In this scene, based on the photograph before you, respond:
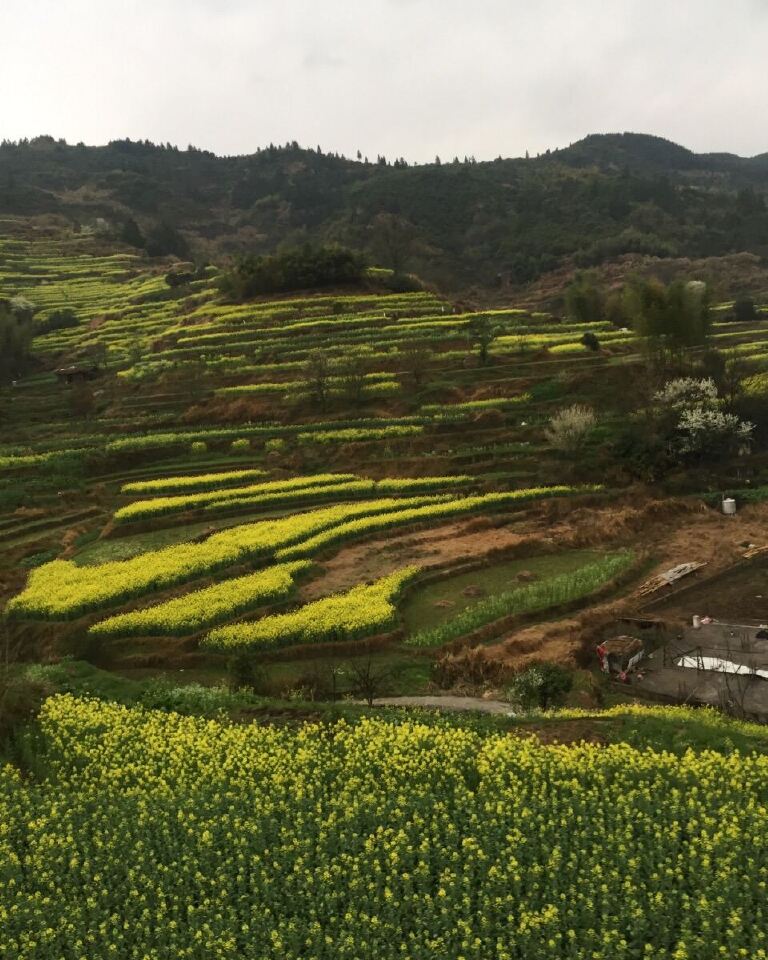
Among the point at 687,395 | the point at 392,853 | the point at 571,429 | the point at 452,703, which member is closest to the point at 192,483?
the point at 571,429

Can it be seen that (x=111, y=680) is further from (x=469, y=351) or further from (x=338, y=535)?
→ (x=469, y=351)

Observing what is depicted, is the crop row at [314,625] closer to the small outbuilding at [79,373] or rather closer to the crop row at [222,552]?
the crop row at [222,552]

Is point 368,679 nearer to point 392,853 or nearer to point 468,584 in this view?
point 392,853

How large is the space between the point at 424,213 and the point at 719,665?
437 ft

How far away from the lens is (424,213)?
139 m

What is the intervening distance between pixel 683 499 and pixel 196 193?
575 feet

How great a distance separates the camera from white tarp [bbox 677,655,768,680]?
18.2 metres

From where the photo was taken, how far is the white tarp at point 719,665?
18156 mm

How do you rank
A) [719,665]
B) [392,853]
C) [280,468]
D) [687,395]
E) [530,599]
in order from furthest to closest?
[280,468]
[687,395]
[530,599]
[719,665]
[392,853]

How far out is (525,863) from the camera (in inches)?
404

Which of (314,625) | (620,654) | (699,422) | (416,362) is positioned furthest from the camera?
(416,362)

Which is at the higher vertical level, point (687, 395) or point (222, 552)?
point (687, 395)

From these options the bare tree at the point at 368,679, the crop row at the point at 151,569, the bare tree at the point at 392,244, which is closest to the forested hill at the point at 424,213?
the bare tree at the point at 392,244

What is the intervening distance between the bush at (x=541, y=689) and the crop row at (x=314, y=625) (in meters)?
6.60
